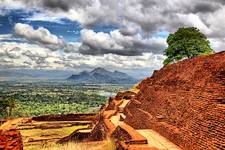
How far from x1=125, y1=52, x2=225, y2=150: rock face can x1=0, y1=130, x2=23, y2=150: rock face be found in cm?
608

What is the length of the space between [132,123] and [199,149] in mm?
10768

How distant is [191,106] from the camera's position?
13781 millimetres

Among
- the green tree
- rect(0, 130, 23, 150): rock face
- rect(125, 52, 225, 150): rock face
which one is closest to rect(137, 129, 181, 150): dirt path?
rect(125, 52, 225, 150): rock face

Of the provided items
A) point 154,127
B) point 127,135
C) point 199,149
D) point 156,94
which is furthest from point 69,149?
point 156,94

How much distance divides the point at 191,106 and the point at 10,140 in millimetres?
7622

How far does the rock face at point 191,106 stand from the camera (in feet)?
37.3

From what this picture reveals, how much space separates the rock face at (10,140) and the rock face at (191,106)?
6081mm

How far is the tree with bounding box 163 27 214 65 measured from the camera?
3847 cm

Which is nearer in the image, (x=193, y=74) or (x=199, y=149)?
(x=199, y=149)

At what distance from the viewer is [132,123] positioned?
21938 mm

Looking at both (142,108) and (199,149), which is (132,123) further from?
(199,149)

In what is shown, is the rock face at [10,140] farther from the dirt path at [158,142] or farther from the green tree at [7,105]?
the green tree at [7,105]

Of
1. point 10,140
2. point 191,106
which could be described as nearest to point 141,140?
point 191,106

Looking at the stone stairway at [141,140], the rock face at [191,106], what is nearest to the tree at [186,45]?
the rock face at [191,106]
